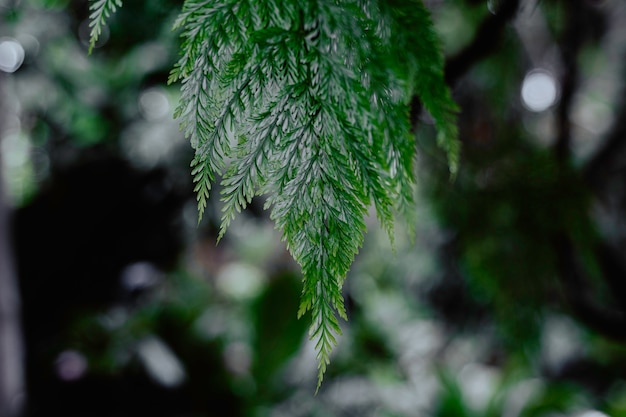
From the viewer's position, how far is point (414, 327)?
3059 mm

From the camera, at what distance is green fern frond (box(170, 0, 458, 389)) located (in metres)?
0.30

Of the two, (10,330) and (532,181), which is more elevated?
(532,181)

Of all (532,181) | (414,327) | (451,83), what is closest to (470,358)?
(414,327)

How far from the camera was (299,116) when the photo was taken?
30 centimetres

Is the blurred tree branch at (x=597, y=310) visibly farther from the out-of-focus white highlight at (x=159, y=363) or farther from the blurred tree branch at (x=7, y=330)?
the out-of-focus white highlight at (x=159, y=363)

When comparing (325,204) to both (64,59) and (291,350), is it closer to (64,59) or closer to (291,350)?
(64,59)

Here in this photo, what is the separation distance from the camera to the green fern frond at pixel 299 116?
0.30 meters

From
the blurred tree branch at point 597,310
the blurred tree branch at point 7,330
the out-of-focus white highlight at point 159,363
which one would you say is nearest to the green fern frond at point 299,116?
the blurred tree branch at point 597,310

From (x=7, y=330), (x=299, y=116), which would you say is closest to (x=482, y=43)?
(x=299, y=116)

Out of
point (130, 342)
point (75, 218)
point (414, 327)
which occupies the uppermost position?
point (75, 218)

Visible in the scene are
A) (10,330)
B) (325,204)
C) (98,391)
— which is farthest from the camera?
(98,391)

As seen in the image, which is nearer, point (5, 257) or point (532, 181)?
point (532, 181)

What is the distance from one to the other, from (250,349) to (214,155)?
233 centimetres

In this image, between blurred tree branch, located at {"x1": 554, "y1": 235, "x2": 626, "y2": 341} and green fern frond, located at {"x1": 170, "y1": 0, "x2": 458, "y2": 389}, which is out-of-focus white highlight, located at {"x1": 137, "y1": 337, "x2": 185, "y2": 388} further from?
green fern frond, located at {"x1": 170, "y1": 0, "x2": 458, "y2": 389}
